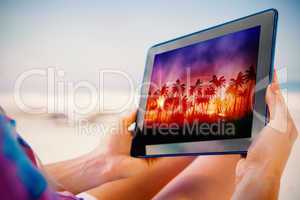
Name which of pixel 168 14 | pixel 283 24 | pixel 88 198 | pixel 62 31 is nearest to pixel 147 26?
pixel 168 14

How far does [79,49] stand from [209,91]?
0.60 m

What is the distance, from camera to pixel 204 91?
76 cm

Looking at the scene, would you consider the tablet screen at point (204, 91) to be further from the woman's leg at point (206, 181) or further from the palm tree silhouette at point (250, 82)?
the woman's leg at point (206, 181)

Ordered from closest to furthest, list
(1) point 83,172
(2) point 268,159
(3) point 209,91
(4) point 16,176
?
(4) point 16,176
(2) point 268,159
(3) point 209,91
(1) point 83,172

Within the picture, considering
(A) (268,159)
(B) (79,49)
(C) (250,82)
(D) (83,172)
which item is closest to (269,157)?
(A) (268,159)

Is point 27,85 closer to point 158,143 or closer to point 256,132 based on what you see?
point 158,143

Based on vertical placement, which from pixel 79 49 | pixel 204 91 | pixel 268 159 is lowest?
pixel 268 159

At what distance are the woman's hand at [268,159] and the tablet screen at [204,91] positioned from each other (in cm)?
4

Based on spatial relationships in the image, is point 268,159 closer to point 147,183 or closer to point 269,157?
point 269,157

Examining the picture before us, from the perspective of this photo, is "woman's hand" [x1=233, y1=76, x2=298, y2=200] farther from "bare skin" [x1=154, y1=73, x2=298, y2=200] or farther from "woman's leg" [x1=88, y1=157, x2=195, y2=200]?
"woman's leg" [x1=88, y1=157, x2=195, y2=200]

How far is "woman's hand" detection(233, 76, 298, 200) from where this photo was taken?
2.01 feet

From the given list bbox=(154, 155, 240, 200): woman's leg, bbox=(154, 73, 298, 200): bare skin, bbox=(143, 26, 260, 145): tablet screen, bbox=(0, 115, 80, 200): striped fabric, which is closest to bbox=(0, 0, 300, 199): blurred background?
bbox=(143, 26, 260, 145): tablet screen

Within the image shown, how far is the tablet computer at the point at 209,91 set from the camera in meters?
0.66

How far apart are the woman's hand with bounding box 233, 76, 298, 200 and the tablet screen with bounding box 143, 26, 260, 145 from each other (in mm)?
37
